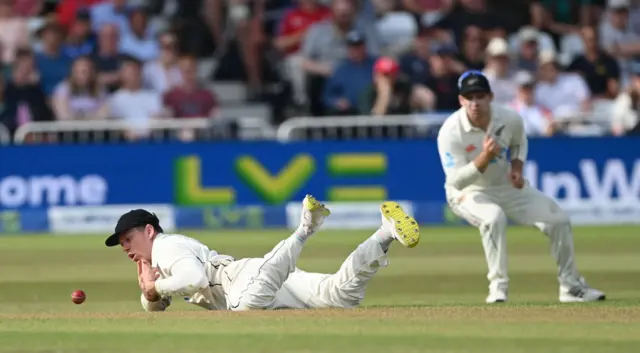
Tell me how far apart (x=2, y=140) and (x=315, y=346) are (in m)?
10.8

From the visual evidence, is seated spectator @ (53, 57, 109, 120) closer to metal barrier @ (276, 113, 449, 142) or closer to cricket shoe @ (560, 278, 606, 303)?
metal barrier @ (276, 113, 449, 142)

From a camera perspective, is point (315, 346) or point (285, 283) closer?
point (315, 346)

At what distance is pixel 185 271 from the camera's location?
7.86m

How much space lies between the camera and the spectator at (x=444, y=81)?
16953mm

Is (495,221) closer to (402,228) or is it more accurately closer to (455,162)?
(455,162)

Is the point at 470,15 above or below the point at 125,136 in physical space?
above

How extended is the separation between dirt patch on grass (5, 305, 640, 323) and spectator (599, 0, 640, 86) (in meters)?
10.3

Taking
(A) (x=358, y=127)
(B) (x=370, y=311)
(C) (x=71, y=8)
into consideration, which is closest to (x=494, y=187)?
(B) (x=370, y=311)

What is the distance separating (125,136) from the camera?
55.1 feet

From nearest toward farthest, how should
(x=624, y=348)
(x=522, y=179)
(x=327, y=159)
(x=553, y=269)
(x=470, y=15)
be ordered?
(x=624, y=348), (x=522, y=179), (x=553, y=269), (x=327, y=159), (x=470, y=15)

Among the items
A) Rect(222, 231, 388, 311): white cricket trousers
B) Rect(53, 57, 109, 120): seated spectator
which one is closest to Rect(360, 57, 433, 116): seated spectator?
Rect(53, 57, 109, 120): seated spectator


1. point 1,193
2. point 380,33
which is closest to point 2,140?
point 1,193

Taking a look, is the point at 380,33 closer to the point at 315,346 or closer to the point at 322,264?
the point at 322,264

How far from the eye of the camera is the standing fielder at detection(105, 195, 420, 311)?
26.6 feet
